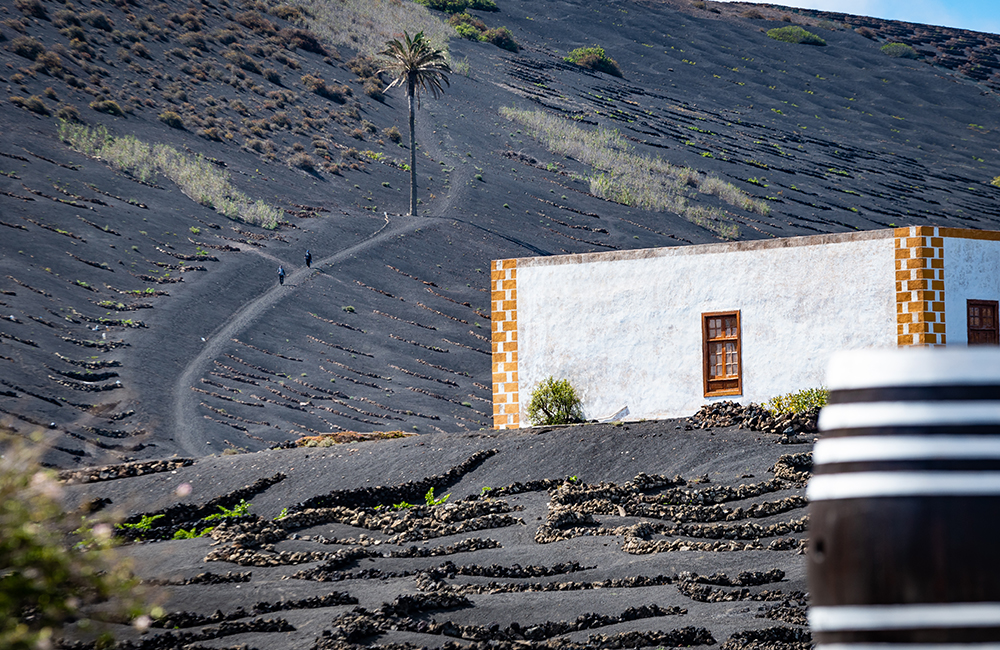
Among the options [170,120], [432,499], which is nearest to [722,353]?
[432,499]

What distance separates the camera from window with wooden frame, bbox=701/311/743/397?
70.4ft

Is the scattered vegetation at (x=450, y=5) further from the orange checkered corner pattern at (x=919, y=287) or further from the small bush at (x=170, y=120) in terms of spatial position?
the orange checkered corner pattern at (x=919, y=287)

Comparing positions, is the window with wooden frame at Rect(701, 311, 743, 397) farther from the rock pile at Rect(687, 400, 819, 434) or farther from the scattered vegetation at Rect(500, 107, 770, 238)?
the scattered vegetation at Rect(500, 107, 770, 238)

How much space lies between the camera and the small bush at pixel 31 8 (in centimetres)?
6538

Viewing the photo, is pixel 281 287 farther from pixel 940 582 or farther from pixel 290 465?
pixel 940 582

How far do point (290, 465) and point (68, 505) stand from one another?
4174 millimetres

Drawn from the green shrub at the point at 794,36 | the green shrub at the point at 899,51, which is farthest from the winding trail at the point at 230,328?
Answer: the green shrub at the point at 899,51

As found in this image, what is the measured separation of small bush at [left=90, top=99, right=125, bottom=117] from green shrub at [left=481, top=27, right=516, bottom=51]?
41.9 metres

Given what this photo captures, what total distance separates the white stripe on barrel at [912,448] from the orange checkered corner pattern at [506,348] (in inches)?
769

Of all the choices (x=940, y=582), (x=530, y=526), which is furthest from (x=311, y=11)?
(x=940, y=582)

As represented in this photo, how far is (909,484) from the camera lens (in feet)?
12.5

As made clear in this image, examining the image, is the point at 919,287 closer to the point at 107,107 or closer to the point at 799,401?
the point at 799,401

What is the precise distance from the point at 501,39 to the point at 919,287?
8007 centimetres

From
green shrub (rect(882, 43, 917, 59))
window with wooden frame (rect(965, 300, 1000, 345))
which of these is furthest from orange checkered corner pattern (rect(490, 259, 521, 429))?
green shrub (rect(882, 43, 917, 59))
